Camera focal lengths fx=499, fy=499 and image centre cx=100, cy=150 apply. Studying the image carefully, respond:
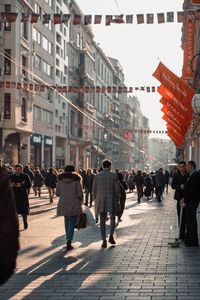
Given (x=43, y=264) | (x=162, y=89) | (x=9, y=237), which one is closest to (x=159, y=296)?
(x=43, y=264)

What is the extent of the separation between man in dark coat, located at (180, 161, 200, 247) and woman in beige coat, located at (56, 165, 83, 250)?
217 centimetres

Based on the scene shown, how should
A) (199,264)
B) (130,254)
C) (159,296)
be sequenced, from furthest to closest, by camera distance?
(130,254)
(199,264)
(159,296)

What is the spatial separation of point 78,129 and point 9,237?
5971 cm

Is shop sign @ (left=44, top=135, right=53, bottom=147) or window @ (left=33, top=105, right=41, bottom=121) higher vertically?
window @ (left=33, top=105, right=41, bottom=121)

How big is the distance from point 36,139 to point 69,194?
113 ft

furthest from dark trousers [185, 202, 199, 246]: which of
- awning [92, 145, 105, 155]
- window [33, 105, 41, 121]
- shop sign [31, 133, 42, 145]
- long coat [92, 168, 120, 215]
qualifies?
awning [92, 145, 105, 155]

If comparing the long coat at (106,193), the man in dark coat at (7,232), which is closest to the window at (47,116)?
the long coat at (106,193)

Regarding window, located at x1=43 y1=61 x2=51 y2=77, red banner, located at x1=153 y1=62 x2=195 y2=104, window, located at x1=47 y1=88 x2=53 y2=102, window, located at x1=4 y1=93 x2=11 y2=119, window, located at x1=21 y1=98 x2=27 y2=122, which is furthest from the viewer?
window, located at x1=47 y1=88 x2=53 y2=102

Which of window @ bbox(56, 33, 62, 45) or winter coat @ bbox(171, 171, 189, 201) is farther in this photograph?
window @ bbox(56, 33, 62, 45)

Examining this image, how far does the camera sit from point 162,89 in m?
22.9

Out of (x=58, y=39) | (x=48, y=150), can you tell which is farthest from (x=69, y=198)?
(x=58, y=39)

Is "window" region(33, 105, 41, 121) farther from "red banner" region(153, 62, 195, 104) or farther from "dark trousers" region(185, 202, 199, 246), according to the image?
"dark trousers" region(185, 202, 199, 246)

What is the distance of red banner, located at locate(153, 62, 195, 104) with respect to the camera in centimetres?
1862

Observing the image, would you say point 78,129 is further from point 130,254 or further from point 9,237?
point 9,237
